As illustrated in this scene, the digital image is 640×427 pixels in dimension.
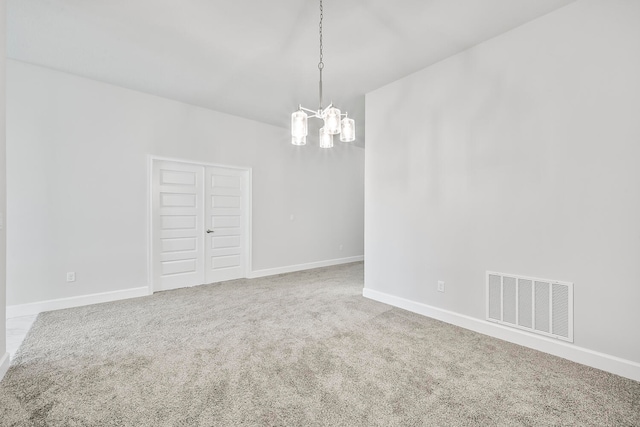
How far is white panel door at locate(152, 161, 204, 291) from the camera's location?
4320 mm

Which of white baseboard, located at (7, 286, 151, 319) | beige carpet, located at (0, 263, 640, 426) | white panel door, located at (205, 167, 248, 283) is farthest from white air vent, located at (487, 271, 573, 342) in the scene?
white baseboard, located at (7, 286, 151, 319)

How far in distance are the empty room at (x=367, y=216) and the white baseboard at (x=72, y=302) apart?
0.02 metres

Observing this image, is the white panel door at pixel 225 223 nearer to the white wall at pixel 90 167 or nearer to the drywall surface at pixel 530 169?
the white wall at pixel 90 167

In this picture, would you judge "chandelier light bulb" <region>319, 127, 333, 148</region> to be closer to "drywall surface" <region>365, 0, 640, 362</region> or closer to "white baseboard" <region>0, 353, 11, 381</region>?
"drywall surface" <region>365, 0, 640, 362</region>

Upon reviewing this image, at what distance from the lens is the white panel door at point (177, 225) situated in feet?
14.2

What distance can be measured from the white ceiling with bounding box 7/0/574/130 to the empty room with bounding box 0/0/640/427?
0.08ft

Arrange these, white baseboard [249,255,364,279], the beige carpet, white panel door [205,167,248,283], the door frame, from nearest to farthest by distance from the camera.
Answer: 1. the beige carpet
2. the door frame
3. white panel door [205,167,248,283]
4. white baseboard [249,255,364,279]

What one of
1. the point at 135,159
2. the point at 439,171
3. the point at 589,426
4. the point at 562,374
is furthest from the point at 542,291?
the point at 135,159

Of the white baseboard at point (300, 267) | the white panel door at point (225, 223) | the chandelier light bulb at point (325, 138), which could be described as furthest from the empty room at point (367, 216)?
the white baseboard at point (300, 267)

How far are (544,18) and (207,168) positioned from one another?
4562mm

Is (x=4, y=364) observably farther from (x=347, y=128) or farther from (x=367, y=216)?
(x=367, y=216)

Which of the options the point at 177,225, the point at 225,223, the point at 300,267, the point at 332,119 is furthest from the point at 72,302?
the point at 332,119

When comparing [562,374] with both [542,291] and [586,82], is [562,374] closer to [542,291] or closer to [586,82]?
[542,291]

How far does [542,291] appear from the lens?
2.51 m
